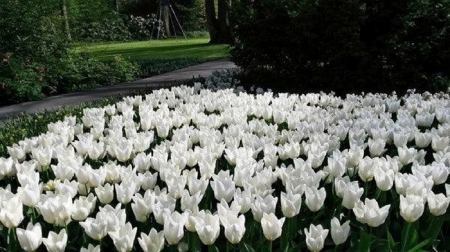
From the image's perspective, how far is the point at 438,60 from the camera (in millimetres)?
8602

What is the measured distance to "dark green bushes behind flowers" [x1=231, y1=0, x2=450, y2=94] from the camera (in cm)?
838

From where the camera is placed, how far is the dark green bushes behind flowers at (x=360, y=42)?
8.38m

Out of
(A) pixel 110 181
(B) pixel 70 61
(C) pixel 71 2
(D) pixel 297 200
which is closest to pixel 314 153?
(D) pixel 297 200

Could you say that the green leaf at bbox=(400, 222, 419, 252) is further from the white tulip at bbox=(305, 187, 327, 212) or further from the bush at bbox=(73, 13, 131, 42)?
the bush at bbox=(73, 13, 131, 42)

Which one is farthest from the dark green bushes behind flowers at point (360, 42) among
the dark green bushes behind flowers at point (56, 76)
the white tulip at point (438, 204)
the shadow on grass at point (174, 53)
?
the shadow on grass at point (174, 53)

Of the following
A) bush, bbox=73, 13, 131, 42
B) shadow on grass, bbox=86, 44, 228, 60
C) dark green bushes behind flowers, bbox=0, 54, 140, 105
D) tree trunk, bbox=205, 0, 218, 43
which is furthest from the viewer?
tree trunk, bbox=205, 0, 218, 43

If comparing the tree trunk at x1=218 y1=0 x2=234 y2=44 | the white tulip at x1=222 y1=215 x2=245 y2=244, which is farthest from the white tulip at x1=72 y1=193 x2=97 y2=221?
the tree trunk at x1=218 y1=0 x2=234 y2=44

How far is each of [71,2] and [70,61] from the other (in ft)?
24.5

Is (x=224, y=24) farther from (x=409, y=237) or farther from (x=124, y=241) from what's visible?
(x=124, y=241)

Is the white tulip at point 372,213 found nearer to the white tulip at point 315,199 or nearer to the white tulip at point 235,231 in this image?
the white tulip at point 315,199

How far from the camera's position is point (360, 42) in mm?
8430

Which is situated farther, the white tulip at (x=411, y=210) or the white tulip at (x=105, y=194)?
the white tulip at (x=105, y=194)

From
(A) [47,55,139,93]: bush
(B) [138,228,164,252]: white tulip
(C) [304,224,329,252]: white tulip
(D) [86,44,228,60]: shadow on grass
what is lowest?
(D) [86,44,228,60]: shadow on grass

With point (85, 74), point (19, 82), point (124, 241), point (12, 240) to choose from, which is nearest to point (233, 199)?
point (124, 241)
